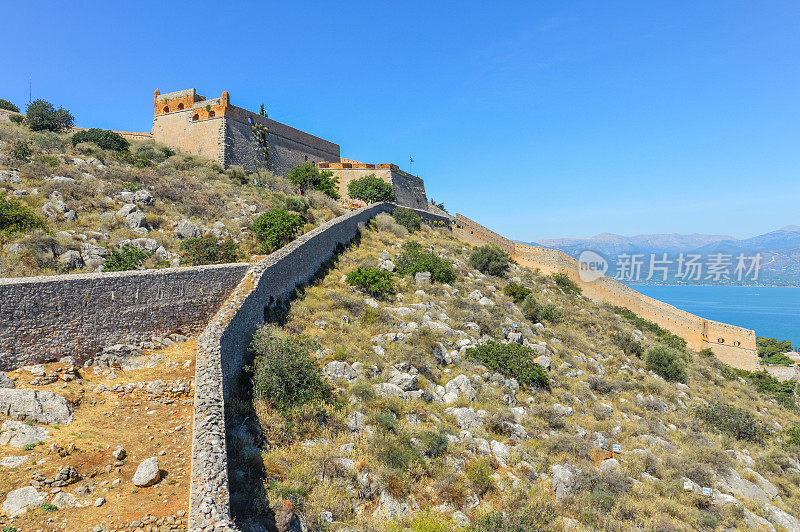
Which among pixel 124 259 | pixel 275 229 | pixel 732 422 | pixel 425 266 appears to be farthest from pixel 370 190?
pixel 732 422

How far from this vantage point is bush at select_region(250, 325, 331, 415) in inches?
348

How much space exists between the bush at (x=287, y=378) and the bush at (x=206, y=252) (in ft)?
18.0

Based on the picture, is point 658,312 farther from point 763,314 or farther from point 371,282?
point 763,314

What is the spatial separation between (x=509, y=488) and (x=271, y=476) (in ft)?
16.3

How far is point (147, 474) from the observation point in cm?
586

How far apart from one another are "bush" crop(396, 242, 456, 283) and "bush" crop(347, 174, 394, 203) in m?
13.6

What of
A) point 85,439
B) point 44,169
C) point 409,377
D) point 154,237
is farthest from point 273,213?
point 85,439

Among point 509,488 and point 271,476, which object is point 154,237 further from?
point 509,488

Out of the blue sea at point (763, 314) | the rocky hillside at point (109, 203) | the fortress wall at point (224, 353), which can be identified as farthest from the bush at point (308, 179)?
the blue sea at point (763, 314)

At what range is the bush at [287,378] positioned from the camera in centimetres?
884

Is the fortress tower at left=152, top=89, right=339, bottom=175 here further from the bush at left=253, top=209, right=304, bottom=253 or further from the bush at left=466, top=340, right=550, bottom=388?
the bush at left=466, top=340, right=550, bottom=388

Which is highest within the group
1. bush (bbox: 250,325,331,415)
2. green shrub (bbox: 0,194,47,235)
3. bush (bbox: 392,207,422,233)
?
→ bush (bbox: 392,207,422,233)

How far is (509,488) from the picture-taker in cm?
834

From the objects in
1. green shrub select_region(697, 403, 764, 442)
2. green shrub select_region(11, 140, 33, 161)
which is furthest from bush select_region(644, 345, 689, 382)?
green shrub select_region(11, 140, 33, 161)
